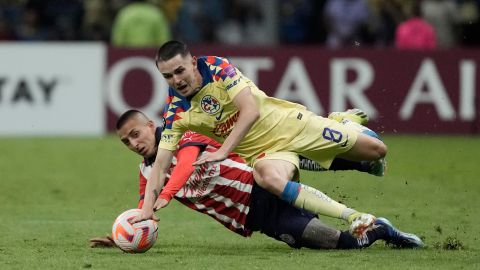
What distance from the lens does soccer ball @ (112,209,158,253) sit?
360 inches

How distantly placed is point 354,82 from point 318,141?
949 cm

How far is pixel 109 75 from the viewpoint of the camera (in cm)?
1936

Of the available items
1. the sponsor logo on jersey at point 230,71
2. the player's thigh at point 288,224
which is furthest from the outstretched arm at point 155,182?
the player's thigh at point 288,224

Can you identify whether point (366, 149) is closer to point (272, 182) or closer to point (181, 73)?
point (272, 182)

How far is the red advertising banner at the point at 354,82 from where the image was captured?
1925 centimetres

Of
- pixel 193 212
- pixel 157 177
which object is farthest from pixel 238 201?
pixel 193 212

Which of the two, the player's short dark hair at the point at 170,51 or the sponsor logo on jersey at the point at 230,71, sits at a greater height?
the player's short dark hair at the point at 170,51

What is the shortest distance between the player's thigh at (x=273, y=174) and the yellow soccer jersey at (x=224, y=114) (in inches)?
15.0

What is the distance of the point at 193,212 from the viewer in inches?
493

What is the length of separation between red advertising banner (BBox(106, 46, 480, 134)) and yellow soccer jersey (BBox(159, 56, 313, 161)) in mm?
9226

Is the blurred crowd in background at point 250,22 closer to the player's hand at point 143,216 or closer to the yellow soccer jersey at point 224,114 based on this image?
the yellow soccer jersey at point 224,114

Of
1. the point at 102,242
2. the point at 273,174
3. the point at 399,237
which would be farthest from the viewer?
the point at 102,242

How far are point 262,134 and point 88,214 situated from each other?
9.41 ft

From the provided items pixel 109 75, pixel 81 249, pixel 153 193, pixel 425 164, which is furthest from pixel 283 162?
pixel 109 75
